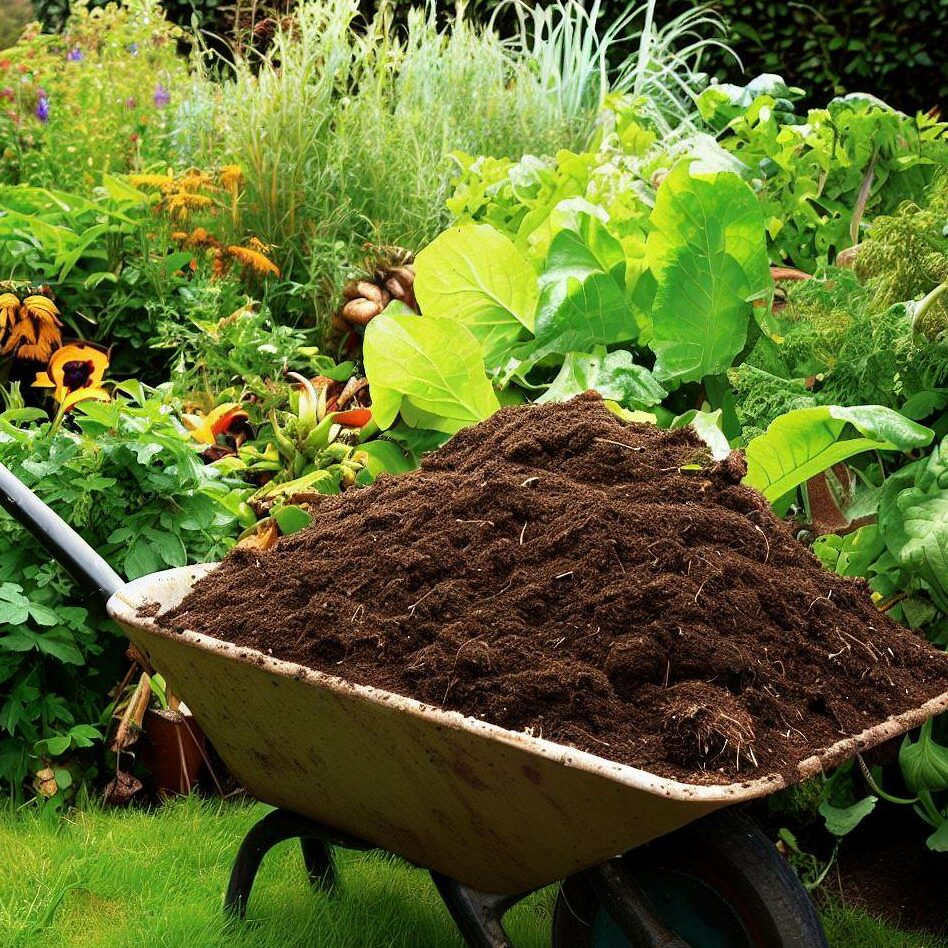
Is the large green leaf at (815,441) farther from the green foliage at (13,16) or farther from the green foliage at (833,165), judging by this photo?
the green foliage at (13,16)

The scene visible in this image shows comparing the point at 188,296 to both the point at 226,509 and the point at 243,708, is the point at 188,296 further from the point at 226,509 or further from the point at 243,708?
the point at 243,708

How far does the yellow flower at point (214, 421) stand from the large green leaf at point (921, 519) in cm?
172

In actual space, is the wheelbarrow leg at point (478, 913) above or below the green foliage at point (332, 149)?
below

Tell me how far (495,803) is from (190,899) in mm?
929

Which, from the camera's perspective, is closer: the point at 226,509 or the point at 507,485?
the point at 507,485

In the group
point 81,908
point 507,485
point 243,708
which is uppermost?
point 507,485

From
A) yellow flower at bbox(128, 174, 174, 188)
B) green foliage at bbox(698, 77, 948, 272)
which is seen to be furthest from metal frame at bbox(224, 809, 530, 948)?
yellow flower at bbox(128, 174, 174, 188)

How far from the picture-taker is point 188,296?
11.2 feet

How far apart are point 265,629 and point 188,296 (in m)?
2.01

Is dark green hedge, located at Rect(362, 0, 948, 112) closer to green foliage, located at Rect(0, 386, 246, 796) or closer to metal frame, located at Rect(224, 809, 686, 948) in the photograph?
green foliage, located at Rect(0, 386, 246, 796)

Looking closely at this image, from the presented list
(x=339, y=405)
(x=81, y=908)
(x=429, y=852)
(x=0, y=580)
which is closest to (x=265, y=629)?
(x=429, y=852)

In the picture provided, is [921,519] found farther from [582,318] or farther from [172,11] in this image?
[172,11]

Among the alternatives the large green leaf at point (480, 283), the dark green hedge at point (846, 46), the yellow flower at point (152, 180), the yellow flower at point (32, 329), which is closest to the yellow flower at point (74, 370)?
→ the yellow flower at point (32, 329)

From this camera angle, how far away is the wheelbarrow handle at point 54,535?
1.93m
